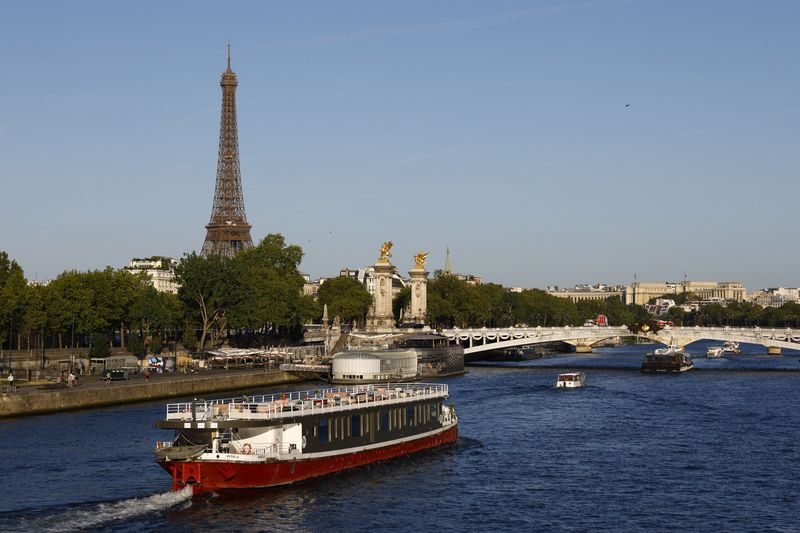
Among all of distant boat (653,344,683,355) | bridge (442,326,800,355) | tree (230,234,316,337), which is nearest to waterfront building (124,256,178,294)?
tree (230,234,316,337)

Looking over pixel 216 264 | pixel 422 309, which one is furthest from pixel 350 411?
pixel 422 309

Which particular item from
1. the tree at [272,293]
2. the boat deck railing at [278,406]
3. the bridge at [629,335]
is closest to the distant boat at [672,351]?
the bridge at [629,335]

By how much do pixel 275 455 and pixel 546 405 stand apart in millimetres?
34159

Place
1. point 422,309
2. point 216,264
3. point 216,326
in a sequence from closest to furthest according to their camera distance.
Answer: point 216,264 < point 216,326 < point 422,309

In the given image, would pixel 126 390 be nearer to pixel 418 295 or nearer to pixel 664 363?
pixel 664 363

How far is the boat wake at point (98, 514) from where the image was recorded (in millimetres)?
35188

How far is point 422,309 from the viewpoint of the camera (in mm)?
130875

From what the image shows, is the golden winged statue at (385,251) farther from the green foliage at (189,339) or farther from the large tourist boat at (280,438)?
the large tourist boat at (280,438)

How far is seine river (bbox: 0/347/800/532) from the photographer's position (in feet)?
124

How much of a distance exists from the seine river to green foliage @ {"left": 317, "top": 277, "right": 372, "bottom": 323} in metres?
75.2

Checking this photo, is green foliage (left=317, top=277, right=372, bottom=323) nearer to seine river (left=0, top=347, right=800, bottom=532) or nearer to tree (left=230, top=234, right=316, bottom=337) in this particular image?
tree (left=230, top=234, right=316, bottom=337)

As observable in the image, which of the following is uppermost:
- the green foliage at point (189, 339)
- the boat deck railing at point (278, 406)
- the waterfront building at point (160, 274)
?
the waterfront building at point (160, 274)

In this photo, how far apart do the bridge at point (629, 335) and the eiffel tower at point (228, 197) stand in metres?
36.1

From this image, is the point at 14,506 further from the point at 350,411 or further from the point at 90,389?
the point at 90,389
